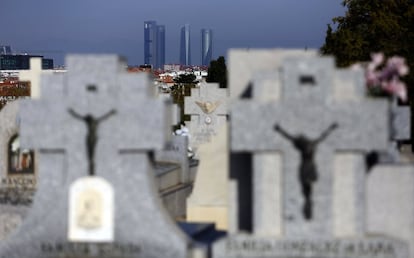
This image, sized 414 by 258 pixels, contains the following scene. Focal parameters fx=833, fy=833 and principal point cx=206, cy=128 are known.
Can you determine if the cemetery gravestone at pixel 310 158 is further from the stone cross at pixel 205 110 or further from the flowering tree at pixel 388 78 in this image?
the stone cross at pixel 205 110

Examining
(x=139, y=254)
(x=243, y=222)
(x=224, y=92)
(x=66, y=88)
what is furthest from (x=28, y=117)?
(x=224, y=92)

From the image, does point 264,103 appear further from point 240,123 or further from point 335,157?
point 335,157

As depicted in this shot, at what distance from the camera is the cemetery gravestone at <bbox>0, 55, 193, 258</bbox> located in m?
11.6

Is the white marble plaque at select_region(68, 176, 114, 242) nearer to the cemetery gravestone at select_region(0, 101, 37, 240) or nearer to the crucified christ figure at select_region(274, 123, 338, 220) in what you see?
the crucified christ figure at select_region(274, 123, 338, 220)

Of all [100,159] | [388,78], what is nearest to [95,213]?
[100,159]

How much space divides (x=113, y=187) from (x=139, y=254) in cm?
100

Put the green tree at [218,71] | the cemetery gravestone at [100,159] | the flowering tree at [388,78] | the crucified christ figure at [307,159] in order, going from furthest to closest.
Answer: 1. the green tree at [218,71]
2. the flowering tree at [388,78]
3. the cemetery gravestone at [100,159]
4. the crucified christ figure at [307,159]

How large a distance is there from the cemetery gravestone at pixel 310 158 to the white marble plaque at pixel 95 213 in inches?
74.7

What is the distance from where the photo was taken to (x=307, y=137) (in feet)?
36.6

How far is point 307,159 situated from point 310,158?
0.04 m

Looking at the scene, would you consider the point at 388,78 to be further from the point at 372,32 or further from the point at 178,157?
the point at 372,32

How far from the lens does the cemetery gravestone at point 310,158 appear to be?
11.1 meters

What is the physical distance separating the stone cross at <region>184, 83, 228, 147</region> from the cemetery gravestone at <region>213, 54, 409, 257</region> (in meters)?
17.7

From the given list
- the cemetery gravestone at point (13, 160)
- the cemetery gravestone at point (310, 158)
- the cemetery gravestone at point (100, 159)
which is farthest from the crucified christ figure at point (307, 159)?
the cemetery gravestone at point (13, 160)
